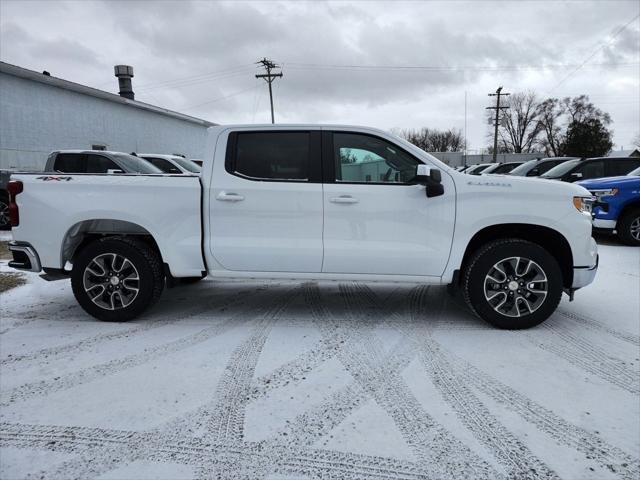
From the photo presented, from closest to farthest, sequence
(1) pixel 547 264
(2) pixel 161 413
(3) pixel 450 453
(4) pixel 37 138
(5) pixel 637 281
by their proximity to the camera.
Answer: (3) pixel 450 453 < (2) pixel 161 413 < (1) pixel 547 264 < (5) pixel 637 281 < (4) pixel 37 138

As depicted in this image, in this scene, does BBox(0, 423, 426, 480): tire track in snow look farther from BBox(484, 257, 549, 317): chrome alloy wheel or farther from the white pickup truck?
BBox(484, 257, 549, 317): chrome alloy wheel

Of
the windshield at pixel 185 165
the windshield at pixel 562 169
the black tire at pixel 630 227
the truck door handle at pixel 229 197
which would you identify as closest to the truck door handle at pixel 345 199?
the truck door handle at pixel 229 197

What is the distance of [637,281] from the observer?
5676mm

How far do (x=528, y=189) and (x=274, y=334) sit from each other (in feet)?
9.07

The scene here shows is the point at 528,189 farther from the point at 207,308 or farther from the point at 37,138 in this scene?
the point at 37,138

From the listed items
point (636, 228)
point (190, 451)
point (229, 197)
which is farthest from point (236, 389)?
point (636, 228)

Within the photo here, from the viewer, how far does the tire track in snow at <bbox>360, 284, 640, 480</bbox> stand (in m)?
2.17

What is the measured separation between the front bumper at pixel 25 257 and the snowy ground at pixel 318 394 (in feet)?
1.96

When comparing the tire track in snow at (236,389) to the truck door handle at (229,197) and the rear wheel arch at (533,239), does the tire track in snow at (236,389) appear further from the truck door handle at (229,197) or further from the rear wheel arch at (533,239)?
the rear wheel arch at (533,239)

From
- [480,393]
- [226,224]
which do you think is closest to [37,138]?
[226,224]

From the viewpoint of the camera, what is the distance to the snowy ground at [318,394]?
2.19 meters

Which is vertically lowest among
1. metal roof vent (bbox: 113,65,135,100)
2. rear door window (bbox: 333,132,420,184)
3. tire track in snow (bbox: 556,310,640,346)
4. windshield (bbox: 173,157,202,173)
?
tire track in snow (bbox: 556,310,640,346)

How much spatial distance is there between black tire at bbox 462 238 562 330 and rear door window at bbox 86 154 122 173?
8.69 meters

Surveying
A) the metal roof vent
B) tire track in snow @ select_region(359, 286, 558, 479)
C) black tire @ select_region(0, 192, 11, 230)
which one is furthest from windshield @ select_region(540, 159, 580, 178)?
the metal roof vent
